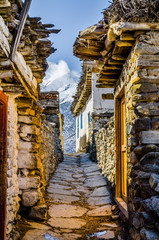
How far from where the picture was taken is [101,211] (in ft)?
15.3

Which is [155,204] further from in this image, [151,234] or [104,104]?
[104,104]

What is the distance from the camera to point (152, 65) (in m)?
3.02

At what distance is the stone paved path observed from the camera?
11.9ft

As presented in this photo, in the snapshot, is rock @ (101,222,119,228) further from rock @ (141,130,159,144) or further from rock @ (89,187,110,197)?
rock @ (141,130,159,144)

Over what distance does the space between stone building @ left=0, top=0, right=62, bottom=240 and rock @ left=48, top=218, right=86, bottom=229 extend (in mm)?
223

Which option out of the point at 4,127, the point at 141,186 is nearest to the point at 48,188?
the point at 4,127

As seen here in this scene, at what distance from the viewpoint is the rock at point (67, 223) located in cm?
396

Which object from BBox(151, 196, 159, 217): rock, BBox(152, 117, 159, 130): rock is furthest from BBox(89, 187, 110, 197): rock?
BBox(151, 196, 159, 217): rock

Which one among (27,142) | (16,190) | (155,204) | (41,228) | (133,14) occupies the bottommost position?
(41,228)

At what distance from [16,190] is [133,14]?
3.16m

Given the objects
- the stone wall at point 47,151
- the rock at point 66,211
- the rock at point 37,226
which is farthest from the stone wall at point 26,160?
the stone wall at point 47,151

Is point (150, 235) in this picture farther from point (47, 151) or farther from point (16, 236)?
point (47, 151)

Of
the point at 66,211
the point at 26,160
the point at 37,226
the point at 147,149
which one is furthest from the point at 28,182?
the point at 147,149

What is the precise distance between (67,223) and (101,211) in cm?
85
